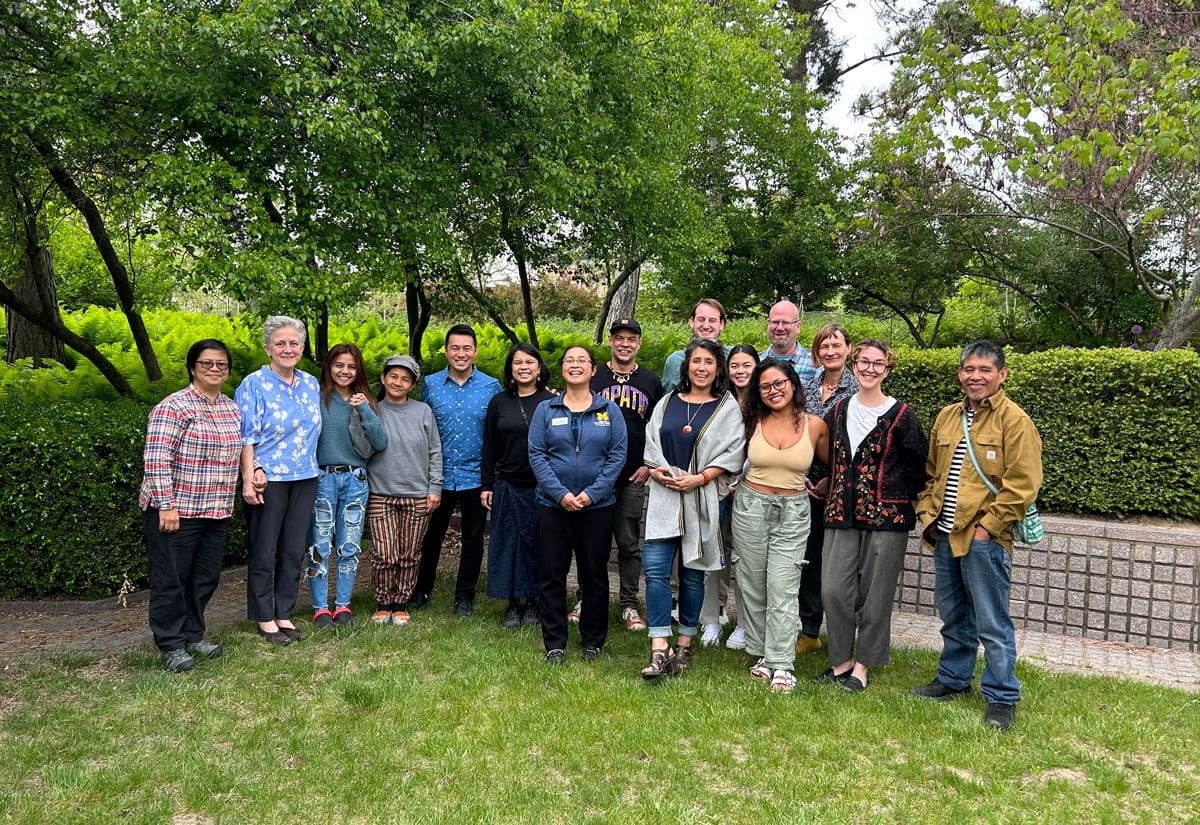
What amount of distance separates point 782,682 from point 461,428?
2.57 metres

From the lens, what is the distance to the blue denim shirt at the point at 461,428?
543 cm

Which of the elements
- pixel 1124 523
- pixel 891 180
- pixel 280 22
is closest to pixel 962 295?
pixel 891 180

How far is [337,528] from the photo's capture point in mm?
5215

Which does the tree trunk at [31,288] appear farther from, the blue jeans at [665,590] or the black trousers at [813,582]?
the black trousers at [813,582]

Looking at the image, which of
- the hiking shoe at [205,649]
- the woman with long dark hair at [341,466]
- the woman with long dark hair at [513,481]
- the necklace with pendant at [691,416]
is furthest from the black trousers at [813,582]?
the hiking shoe at [205,649]

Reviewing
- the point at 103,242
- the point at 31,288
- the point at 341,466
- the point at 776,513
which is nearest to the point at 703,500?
the point at 776,513

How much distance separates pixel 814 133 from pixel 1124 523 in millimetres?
9349

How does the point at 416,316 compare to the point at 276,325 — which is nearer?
the point at 276,325

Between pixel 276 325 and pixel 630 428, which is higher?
pixel 276 325

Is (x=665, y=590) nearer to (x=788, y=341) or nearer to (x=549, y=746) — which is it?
(x=549, y=746)

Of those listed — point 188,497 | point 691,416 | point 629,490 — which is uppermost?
point 691,416

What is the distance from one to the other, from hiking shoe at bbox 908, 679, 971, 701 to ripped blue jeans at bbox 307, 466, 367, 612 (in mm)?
3413

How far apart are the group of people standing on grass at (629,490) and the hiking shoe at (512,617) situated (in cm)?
1

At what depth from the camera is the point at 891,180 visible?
1091cm
